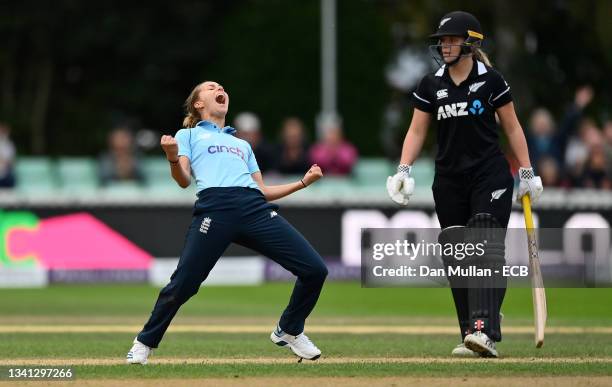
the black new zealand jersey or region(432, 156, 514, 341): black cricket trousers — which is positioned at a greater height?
the black new zealand jersey

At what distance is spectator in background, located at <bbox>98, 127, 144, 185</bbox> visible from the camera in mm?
21125

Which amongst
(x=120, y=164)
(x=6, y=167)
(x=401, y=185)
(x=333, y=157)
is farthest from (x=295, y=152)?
(x=401, y=185)

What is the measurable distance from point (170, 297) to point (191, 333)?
156 inches

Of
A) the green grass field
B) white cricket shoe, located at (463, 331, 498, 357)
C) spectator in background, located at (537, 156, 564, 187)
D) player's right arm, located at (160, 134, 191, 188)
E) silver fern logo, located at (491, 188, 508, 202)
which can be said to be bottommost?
the green grass field

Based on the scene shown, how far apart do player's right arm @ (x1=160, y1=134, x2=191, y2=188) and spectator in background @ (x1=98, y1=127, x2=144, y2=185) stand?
11.6 metres

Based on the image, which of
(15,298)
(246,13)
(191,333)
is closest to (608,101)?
(246,13)

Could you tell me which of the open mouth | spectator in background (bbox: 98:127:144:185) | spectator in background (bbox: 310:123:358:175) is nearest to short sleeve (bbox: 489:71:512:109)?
the open mouth

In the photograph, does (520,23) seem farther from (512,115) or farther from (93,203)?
(512,115)

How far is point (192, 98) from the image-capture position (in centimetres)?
991

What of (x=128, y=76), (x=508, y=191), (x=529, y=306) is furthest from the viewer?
(x=128, y=76)

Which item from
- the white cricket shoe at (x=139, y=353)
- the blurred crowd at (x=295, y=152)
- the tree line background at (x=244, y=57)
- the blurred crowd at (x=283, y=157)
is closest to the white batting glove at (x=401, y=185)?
the white cricket shoe at (x=139, y=353)

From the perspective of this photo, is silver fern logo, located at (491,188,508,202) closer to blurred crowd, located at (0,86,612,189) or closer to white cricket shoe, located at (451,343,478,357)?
white cricket shoe, located at (451,343,478,357)

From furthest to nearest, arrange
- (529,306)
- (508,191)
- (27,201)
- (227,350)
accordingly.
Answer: (27,201), (529,306), (227,350), (508,191)

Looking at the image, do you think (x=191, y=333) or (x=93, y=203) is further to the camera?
(x=93, y=203)
